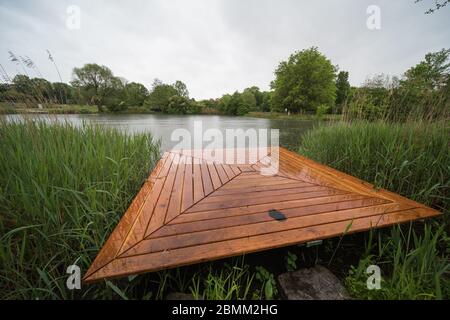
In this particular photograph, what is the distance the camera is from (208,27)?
32.8ft

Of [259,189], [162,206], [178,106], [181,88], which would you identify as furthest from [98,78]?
[259,189]

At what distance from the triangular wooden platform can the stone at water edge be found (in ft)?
0.75

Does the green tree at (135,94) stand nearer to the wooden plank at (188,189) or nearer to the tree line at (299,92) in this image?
the tree line at (299,92)

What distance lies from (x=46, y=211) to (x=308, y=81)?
2980 cm

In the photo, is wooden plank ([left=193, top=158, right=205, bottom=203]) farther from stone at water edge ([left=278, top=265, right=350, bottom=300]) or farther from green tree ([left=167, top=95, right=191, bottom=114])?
green tree ([left=167, top=95, right=191, bottom=114])

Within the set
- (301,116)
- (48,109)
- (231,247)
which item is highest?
(301,116)

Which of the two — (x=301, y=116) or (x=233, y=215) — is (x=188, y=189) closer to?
(x=233, y=215)

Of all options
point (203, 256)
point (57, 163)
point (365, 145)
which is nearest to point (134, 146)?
point (57, 163)

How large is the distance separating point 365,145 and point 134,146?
3382 mm

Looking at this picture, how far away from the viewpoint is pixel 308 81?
24922mm

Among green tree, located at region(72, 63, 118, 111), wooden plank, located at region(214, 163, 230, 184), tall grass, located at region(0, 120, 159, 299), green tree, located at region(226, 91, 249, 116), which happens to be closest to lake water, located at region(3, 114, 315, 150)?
tall grass, located at region(0, 120, 159, 299)

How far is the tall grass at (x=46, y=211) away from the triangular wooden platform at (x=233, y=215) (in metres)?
0.24

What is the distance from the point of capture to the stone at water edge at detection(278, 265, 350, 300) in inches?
35.9
